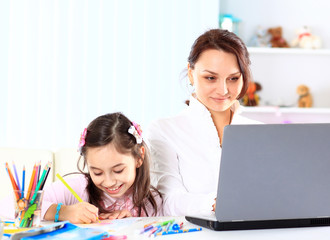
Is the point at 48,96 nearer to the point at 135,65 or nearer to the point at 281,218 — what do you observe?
the point at 135,65

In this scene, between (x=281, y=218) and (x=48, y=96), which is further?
(x=48, y=96)

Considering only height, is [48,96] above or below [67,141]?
above

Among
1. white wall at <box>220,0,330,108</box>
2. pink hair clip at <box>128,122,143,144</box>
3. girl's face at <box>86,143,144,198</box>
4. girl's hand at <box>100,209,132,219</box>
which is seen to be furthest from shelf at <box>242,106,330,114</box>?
girl's hand at <box>100,209,132,219</box>

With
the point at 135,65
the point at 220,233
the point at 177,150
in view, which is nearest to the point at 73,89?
the point at 135,65

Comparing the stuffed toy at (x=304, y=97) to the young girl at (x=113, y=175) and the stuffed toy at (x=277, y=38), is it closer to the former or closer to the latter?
the stuffed toy at (x=277, y=38)

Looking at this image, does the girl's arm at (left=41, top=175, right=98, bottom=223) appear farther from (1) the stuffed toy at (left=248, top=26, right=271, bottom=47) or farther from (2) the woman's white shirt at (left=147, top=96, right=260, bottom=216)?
(1) the stuffed toy at (left=248, top=26, right=271, bottom=47)

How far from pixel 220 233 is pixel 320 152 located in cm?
27

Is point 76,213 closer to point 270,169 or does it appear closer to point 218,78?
point 270,169

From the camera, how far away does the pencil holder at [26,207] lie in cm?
114

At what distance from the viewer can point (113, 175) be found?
148 cm

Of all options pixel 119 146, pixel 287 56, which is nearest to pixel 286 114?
pixel 287 56

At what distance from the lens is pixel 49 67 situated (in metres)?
3.42

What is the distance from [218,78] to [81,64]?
1972mm

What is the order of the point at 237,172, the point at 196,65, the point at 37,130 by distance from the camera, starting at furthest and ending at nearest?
the point at 37,130
the point at 196,65
the point at 237,172
